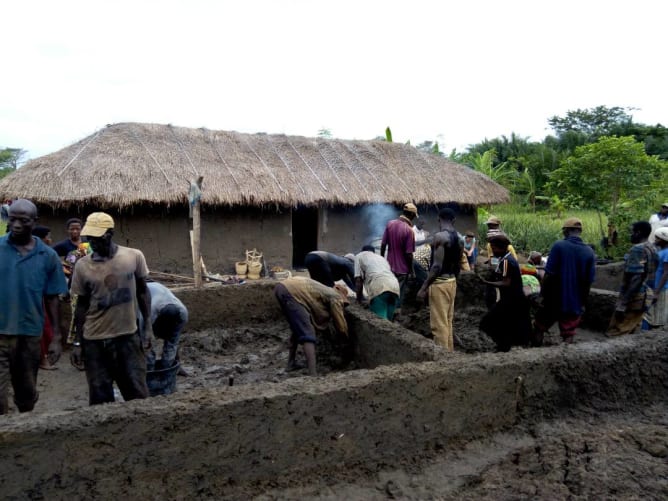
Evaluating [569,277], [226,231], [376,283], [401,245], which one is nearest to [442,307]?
[376,283]

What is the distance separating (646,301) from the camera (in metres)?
5.75

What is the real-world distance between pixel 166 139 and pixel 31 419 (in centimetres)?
1063

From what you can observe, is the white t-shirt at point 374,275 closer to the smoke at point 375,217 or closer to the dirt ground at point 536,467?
the dirt ground at point 536,467

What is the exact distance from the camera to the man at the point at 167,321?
4652 millimetres

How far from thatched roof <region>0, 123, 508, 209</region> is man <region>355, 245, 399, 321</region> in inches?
241

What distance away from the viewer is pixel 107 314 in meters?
3.67

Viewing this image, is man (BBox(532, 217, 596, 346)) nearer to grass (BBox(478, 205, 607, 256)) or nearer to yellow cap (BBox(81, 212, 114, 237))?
yellow cap (BBox(81, 212, 114, 237))

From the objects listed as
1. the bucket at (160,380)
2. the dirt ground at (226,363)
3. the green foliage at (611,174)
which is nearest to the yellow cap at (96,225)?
the bucket at (160,380)

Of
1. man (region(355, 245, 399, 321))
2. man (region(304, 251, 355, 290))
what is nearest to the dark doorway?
man (region(304, 251, 355, 290))

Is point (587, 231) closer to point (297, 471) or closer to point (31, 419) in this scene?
point (297, 471)

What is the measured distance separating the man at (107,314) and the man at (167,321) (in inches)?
31.5

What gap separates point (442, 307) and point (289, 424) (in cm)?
301

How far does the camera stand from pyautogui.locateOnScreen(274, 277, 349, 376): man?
16.6ft

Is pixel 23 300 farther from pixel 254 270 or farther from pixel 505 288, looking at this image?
pixel 254 270
